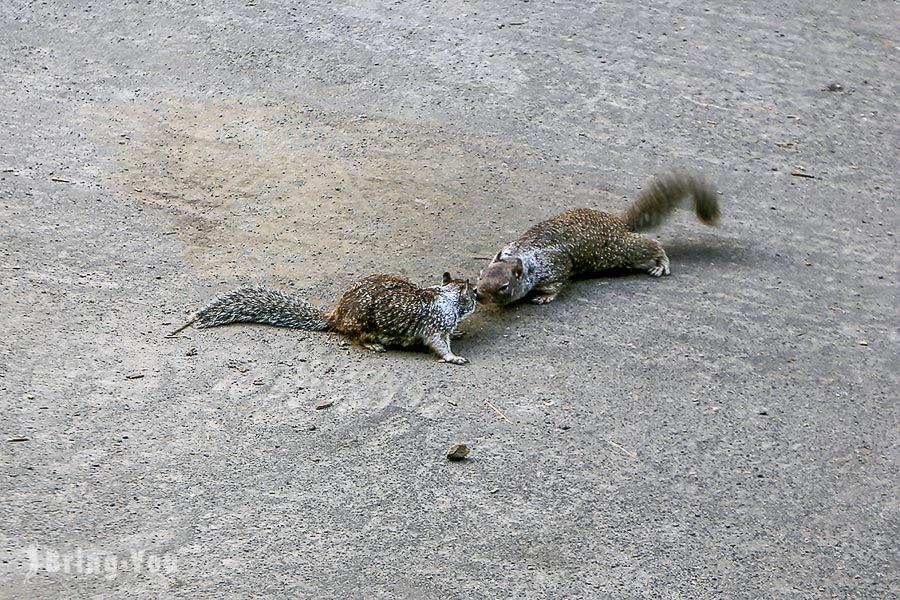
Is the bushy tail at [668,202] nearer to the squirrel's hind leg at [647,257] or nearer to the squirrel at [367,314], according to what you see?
the squirrel's hind leg at [647,257]

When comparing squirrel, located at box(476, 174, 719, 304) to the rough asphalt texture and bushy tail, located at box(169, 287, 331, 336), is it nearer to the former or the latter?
the rough asphalt texture

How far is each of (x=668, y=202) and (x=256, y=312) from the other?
2.90 m

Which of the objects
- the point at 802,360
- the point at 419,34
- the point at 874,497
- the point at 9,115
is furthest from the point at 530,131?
the point at 874,497

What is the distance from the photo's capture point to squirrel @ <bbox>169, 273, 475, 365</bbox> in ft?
20.2

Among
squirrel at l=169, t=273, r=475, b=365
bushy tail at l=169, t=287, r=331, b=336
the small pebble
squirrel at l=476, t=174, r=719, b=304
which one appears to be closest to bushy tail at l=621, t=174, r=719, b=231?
squirrel at l=476, t=174, r=719, b=304

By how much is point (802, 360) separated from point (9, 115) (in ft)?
20.4

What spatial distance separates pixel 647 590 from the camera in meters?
4.36

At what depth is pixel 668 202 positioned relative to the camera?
292 inches

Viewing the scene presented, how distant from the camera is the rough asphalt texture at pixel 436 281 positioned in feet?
15.0

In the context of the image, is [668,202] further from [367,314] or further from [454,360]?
[367,314]

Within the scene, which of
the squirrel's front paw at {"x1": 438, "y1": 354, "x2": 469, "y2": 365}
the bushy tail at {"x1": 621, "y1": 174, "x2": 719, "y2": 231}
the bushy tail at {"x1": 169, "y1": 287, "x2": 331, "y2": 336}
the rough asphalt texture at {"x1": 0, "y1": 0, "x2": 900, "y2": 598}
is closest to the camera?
the rough asphalt texture at {"x1": 0, "y1": 0, "x2": 900, "y2": 598}

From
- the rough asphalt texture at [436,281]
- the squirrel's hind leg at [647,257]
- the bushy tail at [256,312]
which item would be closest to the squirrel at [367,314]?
the bushy tail at [256,312]

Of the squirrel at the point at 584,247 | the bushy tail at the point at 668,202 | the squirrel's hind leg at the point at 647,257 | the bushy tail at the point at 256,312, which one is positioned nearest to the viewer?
the bushy tail at the point at 256,312

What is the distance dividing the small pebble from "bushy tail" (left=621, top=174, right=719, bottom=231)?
9.32 feet
